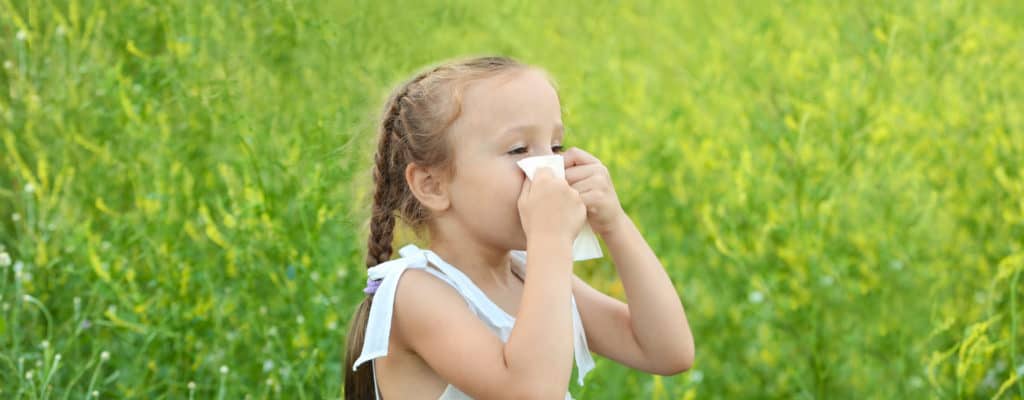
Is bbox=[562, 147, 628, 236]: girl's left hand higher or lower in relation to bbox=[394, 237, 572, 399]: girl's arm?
higher

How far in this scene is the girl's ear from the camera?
172 cm

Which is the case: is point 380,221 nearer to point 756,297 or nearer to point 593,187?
point 593,187

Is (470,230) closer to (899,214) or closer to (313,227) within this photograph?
(313,227)

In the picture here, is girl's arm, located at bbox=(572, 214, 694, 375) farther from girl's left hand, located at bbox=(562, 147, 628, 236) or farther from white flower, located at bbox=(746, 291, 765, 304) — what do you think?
white flower, located at bbox=(746, 291, 765, 304)

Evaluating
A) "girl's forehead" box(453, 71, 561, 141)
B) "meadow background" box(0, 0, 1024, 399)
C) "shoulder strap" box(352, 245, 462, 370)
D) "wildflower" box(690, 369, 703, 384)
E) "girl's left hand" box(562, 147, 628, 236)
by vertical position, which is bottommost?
"wildflower" box(690, 369, 703, 384)

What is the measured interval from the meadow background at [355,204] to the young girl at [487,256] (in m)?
0.68

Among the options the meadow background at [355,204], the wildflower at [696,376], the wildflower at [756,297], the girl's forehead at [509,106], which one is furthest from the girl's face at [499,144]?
the wildflower at [756,297]

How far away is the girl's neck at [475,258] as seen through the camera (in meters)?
1.73

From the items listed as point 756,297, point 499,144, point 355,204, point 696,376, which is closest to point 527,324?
point 499,144

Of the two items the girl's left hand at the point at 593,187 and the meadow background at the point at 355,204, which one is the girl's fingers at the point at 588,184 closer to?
the girl's left hand at the point at 593,187

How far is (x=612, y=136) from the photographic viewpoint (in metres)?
4.23

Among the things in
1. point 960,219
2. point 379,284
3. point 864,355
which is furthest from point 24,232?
point 960,219

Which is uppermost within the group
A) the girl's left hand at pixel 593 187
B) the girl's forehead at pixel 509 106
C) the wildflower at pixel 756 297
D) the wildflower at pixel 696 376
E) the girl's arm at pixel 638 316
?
the girl's forehead at pixel 509 106

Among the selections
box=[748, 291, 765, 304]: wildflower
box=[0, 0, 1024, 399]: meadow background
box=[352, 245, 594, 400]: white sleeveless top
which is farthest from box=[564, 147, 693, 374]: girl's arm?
box=[748, 291, 765, 304]: wildflower
